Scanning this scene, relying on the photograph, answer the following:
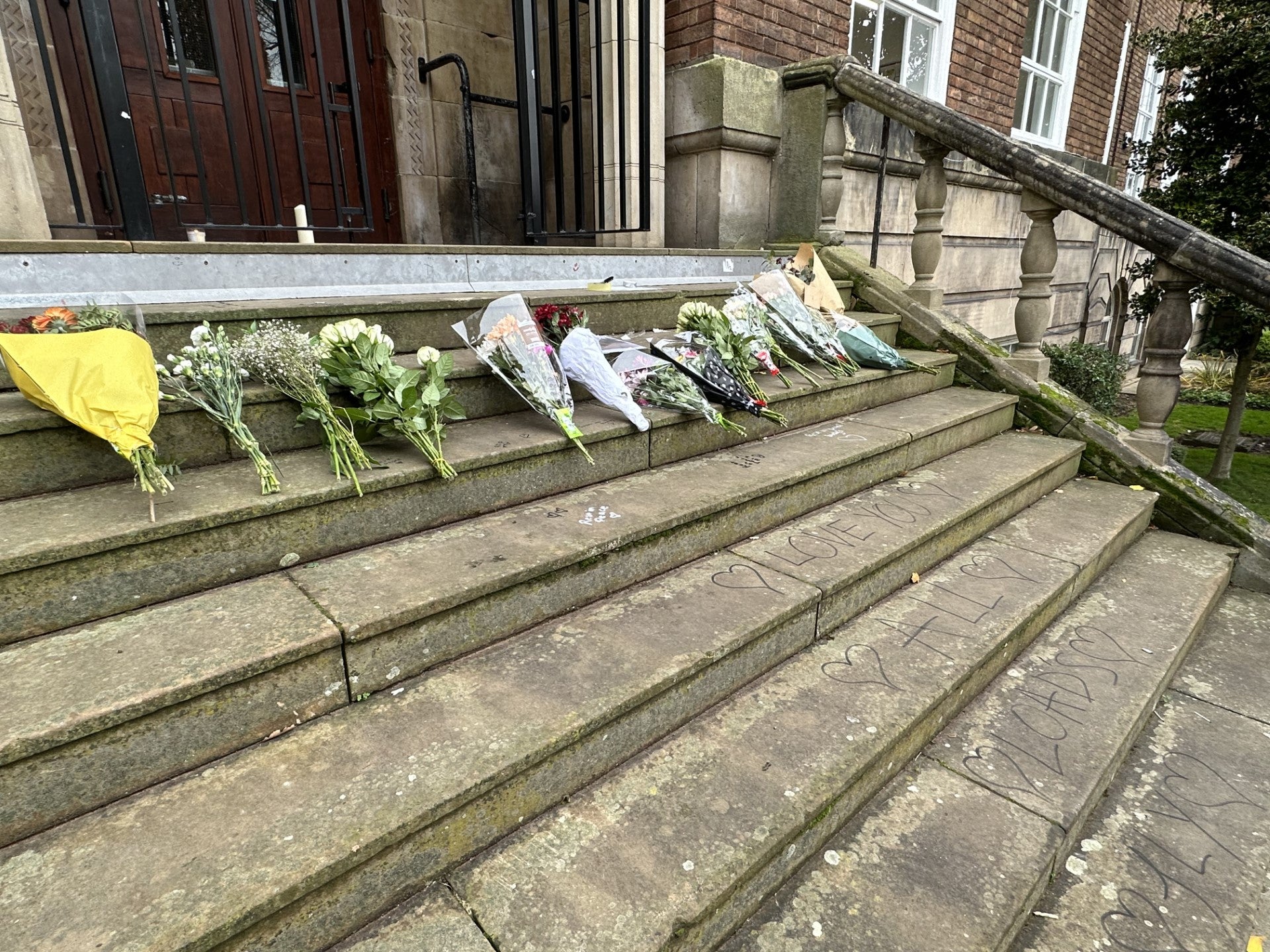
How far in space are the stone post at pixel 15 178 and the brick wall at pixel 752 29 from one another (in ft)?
12.6

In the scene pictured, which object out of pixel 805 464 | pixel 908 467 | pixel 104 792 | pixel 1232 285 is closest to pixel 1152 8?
pixel 1232 285

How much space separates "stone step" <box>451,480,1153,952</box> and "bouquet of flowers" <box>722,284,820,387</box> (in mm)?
1356

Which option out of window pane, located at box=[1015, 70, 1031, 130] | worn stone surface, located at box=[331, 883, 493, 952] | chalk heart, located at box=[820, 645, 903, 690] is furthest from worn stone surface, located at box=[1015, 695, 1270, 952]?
window pane, located at box=[1015, 70, 1031, 130]

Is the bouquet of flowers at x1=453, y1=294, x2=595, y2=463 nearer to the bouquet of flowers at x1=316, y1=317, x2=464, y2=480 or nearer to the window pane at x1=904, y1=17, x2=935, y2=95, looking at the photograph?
the bouquet of flowers at x1=316, y1=317, x2=464, y2=480

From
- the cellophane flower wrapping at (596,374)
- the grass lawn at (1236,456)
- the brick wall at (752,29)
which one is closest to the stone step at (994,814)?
the cellophane flower wrapping at (596,374)

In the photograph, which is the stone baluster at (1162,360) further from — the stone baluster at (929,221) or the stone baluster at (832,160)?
the stone baluster at (832,160)

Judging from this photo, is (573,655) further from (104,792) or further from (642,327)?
(642,327)

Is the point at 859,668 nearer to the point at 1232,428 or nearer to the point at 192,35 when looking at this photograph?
the point at 192,35

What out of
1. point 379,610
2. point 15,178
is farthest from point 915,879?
point 15,178

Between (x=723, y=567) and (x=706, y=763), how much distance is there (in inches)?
30.9

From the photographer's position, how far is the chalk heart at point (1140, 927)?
157 centimetres

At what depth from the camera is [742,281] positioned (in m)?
4.71

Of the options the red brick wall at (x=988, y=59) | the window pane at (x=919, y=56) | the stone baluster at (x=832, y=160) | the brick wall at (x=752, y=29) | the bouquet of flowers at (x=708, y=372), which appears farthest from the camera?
the red brick wall at (x=988, y=59)

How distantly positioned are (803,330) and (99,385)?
126 inches
